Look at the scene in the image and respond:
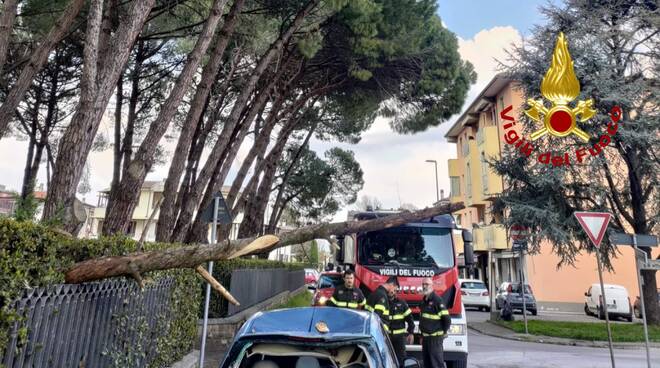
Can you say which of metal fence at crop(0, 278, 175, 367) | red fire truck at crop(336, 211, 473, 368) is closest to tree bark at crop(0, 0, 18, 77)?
metal fence at crop(0, 278, 175, 367)

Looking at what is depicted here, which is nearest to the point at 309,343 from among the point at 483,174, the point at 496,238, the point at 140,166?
the point at 140,166

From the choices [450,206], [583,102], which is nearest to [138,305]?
[450,206]

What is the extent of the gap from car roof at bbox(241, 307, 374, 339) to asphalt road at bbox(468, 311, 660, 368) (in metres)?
6.61

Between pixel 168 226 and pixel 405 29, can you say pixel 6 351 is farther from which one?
pixel 405 29

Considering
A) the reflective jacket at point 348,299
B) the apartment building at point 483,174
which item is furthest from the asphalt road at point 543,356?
the apartment building at point 483,174

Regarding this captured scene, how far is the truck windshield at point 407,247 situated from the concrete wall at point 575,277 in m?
19.8

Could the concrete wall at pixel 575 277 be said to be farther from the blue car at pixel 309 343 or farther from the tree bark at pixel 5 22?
the tree bark at pixel 5 22

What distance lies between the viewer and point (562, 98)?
16.0m

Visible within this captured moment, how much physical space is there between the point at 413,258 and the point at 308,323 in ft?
18.6

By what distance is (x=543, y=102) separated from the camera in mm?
16953

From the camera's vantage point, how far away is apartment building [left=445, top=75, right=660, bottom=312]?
25.3 metres

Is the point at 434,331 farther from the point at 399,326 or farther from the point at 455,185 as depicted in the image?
the point at 455,185

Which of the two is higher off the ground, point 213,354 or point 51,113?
point 51,113

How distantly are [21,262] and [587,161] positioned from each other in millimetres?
17482
